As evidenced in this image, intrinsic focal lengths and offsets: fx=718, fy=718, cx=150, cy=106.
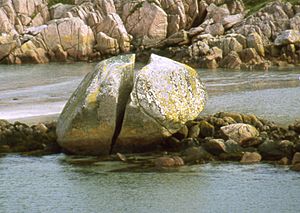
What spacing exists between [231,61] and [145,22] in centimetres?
1877

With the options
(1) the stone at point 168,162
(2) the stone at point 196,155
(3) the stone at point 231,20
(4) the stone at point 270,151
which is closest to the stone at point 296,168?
(4) the stone at point 270,151

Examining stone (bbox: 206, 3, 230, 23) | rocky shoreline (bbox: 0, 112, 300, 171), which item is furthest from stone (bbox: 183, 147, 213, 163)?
stone (bbox: 206, 3, 230, 23)

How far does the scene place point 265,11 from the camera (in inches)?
2798

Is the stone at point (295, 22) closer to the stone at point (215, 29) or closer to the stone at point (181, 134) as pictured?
the stone at point (215, 29)

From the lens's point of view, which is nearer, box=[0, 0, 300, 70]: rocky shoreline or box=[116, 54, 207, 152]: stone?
box=[116, 54, 207, 152]: stone

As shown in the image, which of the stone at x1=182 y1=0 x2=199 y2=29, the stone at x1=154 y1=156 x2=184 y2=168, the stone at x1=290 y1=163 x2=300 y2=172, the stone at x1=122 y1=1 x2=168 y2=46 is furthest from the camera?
the stone at x1=182 y1=0 x2=199 y2=29

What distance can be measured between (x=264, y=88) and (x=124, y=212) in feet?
90.0

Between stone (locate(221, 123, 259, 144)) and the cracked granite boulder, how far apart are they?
60.3 inches

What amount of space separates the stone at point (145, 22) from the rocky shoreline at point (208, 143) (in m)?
48.3

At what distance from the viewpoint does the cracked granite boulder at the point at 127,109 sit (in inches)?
993

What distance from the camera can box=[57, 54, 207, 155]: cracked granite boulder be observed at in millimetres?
25219

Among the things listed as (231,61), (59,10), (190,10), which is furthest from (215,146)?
(59,10)

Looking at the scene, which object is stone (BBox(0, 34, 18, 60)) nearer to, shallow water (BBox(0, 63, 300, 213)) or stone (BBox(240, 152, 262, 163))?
shallow water (BBox(0, 63, 300, 213))

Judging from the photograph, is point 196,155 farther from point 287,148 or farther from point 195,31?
point 195,31
